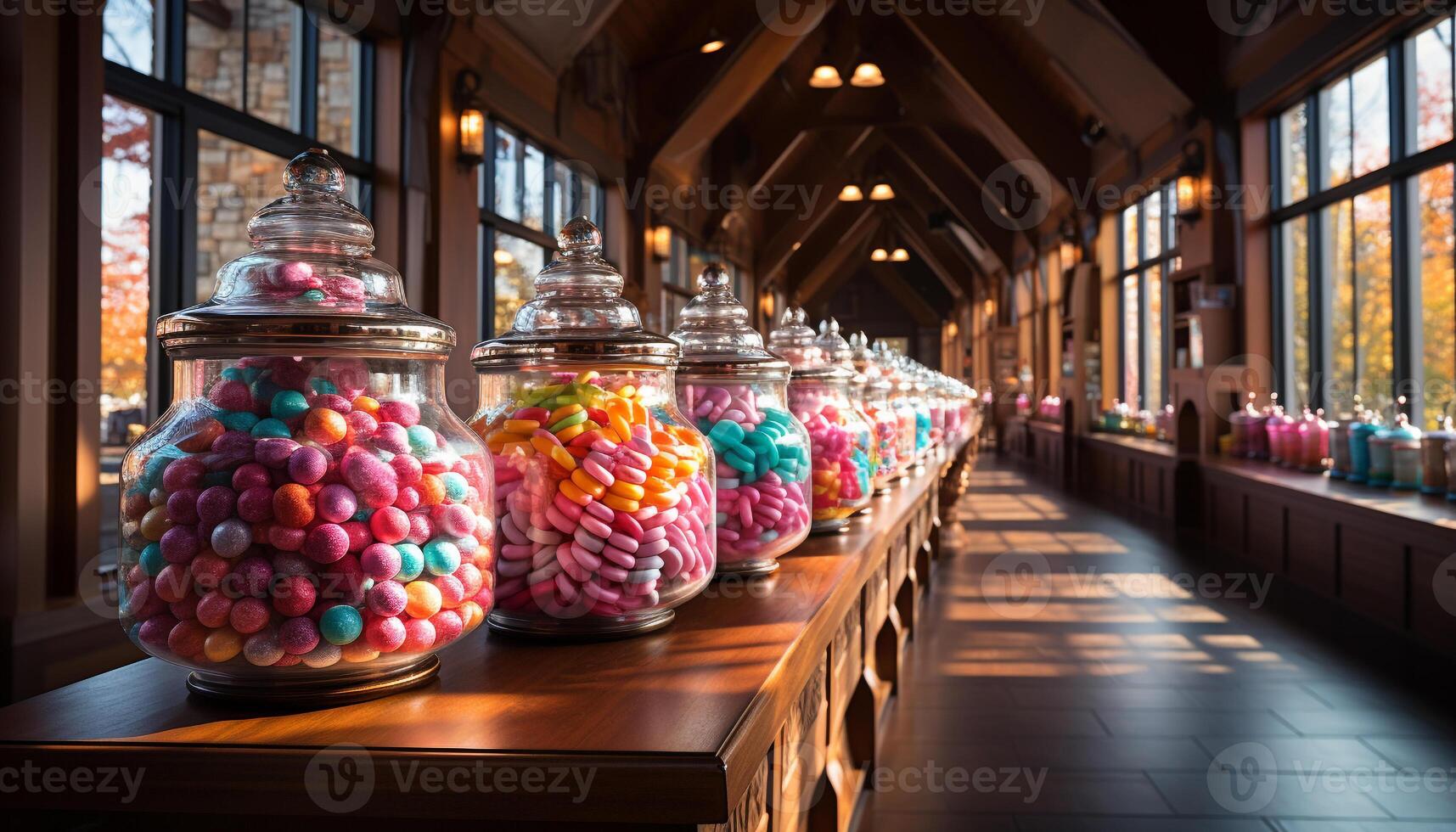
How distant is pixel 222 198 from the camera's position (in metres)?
3.77

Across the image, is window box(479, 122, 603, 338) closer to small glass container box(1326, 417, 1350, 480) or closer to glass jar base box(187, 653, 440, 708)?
small glass container box(1326, 417, 1350, 480)

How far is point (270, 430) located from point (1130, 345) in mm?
10278

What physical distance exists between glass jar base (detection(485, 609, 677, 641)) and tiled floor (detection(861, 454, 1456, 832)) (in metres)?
1.25

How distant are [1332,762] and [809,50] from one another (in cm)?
927

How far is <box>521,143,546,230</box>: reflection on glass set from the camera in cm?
666

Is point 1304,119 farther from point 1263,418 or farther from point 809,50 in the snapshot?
point 809,50

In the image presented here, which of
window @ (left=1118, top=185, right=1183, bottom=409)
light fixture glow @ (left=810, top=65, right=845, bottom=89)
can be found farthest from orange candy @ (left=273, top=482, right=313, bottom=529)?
window @ (left=1118, top=185, right=1183, bottom=409)

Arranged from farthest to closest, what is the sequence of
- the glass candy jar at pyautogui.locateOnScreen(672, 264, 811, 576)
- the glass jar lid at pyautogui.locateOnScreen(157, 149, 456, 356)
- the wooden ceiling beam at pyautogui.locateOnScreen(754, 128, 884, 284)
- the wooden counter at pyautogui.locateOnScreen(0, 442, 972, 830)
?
1. the wooden ceiling beam at pyautogui.locateOnScreen(754, 128, 884, 284)
2. the glass candy jar at pyautogui.locateOnScreen(672, 264, 811, 576)
3. the glass jar lid at pyautogui.locateOnScreen(157, 149, 456, 356)
4. the wooden counter at pyautogui.locateOnScreen(0, 442, 972, 830)


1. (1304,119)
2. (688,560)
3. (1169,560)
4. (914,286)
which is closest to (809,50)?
(1304,119)

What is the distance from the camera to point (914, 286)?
25156 millimetres

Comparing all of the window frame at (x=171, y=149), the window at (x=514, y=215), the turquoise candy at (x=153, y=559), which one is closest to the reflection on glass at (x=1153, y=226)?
the window at (x=514, y=215)

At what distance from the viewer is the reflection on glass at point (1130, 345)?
9.79m

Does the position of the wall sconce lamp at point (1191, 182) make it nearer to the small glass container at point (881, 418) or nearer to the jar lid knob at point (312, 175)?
the small glass container at point (881, 418)

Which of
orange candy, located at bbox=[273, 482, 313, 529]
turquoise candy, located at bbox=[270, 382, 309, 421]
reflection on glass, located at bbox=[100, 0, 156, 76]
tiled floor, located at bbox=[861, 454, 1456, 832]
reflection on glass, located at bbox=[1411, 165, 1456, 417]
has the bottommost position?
tiled floor, located at bbox=[861, 454, 1456, 832]
